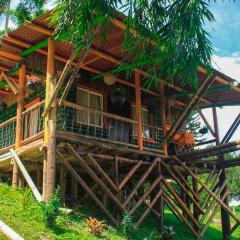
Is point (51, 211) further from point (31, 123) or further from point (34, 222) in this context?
point (31, 123)

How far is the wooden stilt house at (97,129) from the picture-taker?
1073 centimetres

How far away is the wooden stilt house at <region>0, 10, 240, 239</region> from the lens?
10.7 m

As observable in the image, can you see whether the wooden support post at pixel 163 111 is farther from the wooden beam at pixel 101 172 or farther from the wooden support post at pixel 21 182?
the wooden support post at pixel 21 182

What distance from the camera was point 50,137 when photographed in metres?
10.2

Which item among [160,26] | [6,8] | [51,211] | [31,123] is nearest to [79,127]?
[31,123]

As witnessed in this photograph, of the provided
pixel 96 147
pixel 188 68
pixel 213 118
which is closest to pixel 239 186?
pixel 213 118

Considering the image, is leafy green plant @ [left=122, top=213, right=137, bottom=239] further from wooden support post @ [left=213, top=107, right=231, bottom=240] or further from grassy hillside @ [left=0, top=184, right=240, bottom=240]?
wooden support post @ [left=213, top=107, right=231, bottom=240]

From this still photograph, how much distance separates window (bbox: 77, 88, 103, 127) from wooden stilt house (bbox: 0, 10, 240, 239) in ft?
0.11

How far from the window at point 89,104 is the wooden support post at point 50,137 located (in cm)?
265

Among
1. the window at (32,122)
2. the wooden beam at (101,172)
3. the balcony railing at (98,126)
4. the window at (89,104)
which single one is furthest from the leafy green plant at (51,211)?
the window at (89,104)

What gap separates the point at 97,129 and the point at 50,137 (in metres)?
3.69

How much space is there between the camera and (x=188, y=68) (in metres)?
8.21

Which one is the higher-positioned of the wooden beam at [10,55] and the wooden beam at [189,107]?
the wooden beam at [10,55]

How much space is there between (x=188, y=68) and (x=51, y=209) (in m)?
3.96
